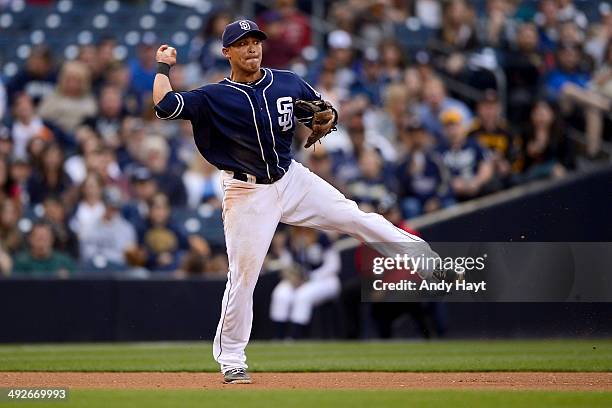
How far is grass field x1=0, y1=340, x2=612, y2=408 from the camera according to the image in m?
7.23

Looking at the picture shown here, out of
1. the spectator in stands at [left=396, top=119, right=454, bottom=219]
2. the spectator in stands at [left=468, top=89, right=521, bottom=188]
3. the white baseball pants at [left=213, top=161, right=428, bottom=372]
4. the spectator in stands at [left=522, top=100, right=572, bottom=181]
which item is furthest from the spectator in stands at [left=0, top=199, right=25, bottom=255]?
the white baseball pants at [left=213, top=161, right=428, bottom=372]

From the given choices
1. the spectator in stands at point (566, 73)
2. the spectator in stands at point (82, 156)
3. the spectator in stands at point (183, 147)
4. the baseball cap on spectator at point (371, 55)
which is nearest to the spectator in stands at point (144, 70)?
the spectator in stands at point (183, 147)

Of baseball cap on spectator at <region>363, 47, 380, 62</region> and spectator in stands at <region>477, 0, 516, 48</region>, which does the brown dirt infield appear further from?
spectator in stands at <region>477, 0, 516, 48</region>

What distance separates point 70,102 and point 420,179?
4380 mm

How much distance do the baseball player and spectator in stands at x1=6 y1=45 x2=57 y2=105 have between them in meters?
8.10

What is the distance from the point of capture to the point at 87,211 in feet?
46.7

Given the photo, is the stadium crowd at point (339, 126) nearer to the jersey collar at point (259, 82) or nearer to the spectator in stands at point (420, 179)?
A: the spectator in stands at point (420, 179)

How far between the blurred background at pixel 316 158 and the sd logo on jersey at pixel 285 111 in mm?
3916

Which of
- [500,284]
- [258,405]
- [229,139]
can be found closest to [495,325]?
[500,284]

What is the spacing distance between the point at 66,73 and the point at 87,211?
223 cm

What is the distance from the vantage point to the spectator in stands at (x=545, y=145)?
1444cm

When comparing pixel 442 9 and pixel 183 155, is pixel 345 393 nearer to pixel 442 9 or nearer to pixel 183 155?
pixel 183 155

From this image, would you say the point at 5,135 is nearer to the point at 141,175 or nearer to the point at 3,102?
the point at 3,102

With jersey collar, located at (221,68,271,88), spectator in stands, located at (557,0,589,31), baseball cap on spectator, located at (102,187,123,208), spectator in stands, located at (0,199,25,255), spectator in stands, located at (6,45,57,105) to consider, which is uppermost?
spectator in stands, located at (557,0,589,31)
